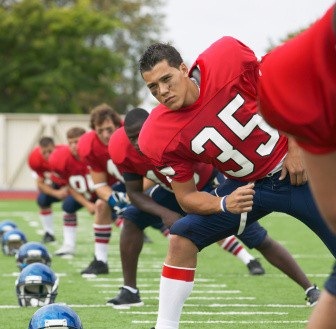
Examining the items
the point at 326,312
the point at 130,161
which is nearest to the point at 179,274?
the point at 326,312

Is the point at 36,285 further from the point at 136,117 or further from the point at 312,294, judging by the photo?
the point at 312,294

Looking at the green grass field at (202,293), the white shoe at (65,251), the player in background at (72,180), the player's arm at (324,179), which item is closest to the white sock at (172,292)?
the green grass field at (202,293)

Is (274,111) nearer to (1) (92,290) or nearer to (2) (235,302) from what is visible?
(2) (235,302)

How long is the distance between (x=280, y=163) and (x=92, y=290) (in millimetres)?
3088

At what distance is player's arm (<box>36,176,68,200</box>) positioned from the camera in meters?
12.4

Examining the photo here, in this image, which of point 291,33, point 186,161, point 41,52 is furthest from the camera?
point 291,33

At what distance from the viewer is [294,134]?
3502 mm

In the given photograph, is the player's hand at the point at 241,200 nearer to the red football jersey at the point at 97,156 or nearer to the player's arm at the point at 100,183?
the red football jersey at the point at 97,156

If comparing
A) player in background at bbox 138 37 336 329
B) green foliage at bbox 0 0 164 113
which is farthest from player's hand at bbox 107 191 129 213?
green foliage at bbox 0 0 164 113

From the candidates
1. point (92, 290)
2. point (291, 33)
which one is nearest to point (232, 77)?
point (92, 290)

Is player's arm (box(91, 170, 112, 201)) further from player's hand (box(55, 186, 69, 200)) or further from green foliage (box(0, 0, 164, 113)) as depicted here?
green foliage (box(0, 0, 164, 113))

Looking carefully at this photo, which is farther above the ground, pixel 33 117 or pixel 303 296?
pixel 303 296

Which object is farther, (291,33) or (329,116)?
(291,33)

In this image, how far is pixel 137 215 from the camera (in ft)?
23.9
